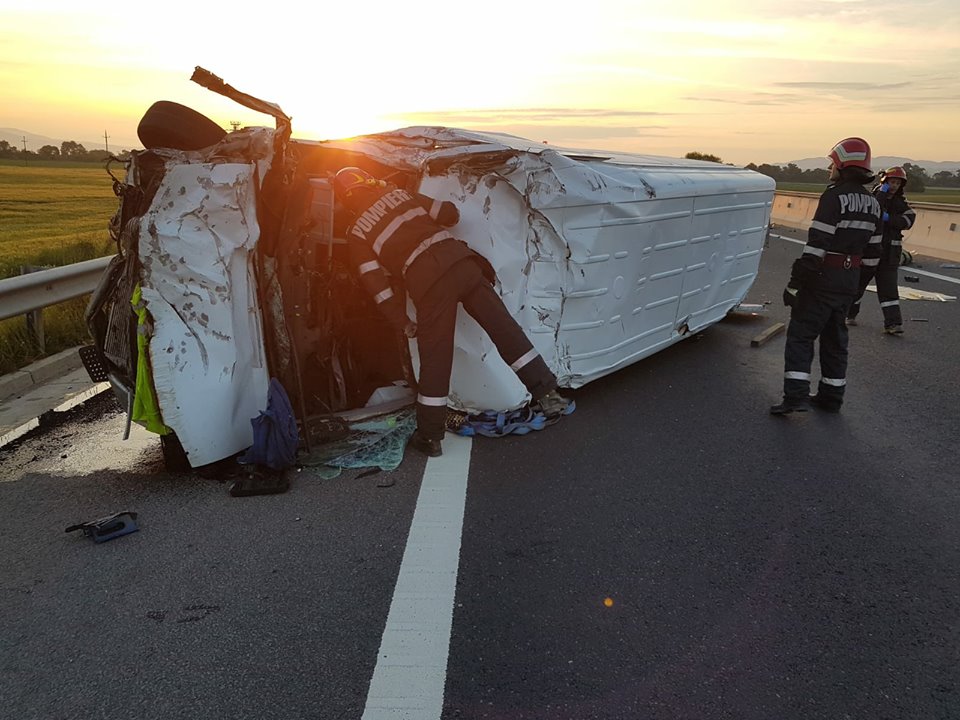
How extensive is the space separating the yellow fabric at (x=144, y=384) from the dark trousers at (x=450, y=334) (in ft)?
4.58

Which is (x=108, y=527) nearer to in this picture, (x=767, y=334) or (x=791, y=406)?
(x=791, y=406)

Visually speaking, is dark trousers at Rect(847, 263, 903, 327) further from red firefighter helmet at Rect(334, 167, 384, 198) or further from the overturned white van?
red firefighter helmet at Rect(334, 167, 384, 198)

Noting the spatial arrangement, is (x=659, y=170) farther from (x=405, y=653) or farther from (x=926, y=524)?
(x=405, y=653)

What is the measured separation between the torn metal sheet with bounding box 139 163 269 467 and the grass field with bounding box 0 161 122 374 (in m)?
2.34

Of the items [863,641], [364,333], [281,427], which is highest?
[364,333]

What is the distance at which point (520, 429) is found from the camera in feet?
14.2

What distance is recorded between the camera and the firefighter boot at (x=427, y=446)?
4.03m

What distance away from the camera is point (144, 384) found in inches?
141

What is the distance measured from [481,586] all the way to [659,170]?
3.55 metres

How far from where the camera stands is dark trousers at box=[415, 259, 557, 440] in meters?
3.94

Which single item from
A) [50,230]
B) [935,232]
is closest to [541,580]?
[935,232]

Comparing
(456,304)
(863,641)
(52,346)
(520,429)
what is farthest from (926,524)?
(52,346)

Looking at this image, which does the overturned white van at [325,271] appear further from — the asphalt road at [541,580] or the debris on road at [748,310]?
→ the debris on road at [748,310]

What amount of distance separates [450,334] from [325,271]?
2.72 ft
